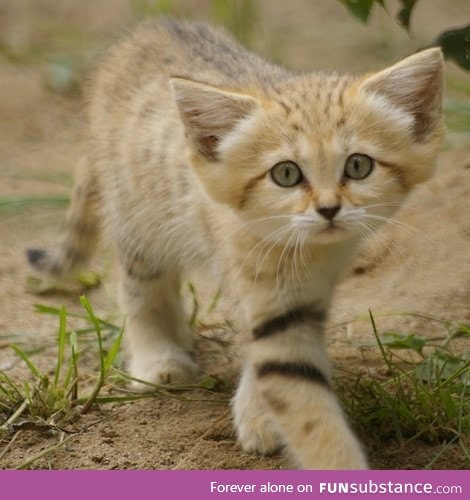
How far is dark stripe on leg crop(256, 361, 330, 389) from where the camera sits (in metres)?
3.22

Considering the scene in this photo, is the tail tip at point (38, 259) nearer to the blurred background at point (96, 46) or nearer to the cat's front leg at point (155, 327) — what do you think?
the cat's front leg at point (155, 327)

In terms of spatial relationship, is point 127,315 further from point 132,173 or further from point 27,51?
point 27,51

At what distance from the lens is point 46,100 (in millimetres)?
7086

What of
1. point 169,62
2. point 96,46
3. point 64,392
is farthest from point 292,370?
point 96,46

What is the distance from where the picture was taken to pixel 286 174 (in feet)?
9.86

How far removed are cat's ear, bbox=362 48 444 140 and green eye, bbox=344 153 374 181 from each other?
0.21 meters

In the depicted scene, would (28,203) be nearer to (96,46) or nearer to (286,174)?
(96,46)

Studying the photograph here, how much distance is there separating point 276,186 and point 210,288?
1911 mm

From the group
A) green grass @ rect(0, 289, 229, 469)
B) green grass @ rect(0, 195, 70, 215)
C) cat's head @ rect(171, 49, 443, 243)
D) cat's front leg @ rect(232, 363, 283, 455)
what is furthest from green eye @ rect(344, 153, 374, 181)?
green grass @ rect(0, 195, 70, 215)

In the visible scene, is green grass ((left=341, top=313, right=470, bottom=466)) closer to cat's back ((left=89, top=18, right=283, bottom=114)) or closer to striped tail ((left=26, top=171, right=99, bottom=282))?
cat's back ((left=89, top=18, right=283, bottom=114))

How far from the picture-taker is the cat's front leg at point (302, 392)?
309cm

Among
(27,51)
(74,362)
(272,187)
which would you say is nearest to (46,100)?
(27,51)

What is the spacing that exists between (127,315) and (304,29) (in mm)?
4455

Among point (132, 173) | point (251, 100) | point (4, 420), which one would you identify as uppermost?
point (251, 100)
